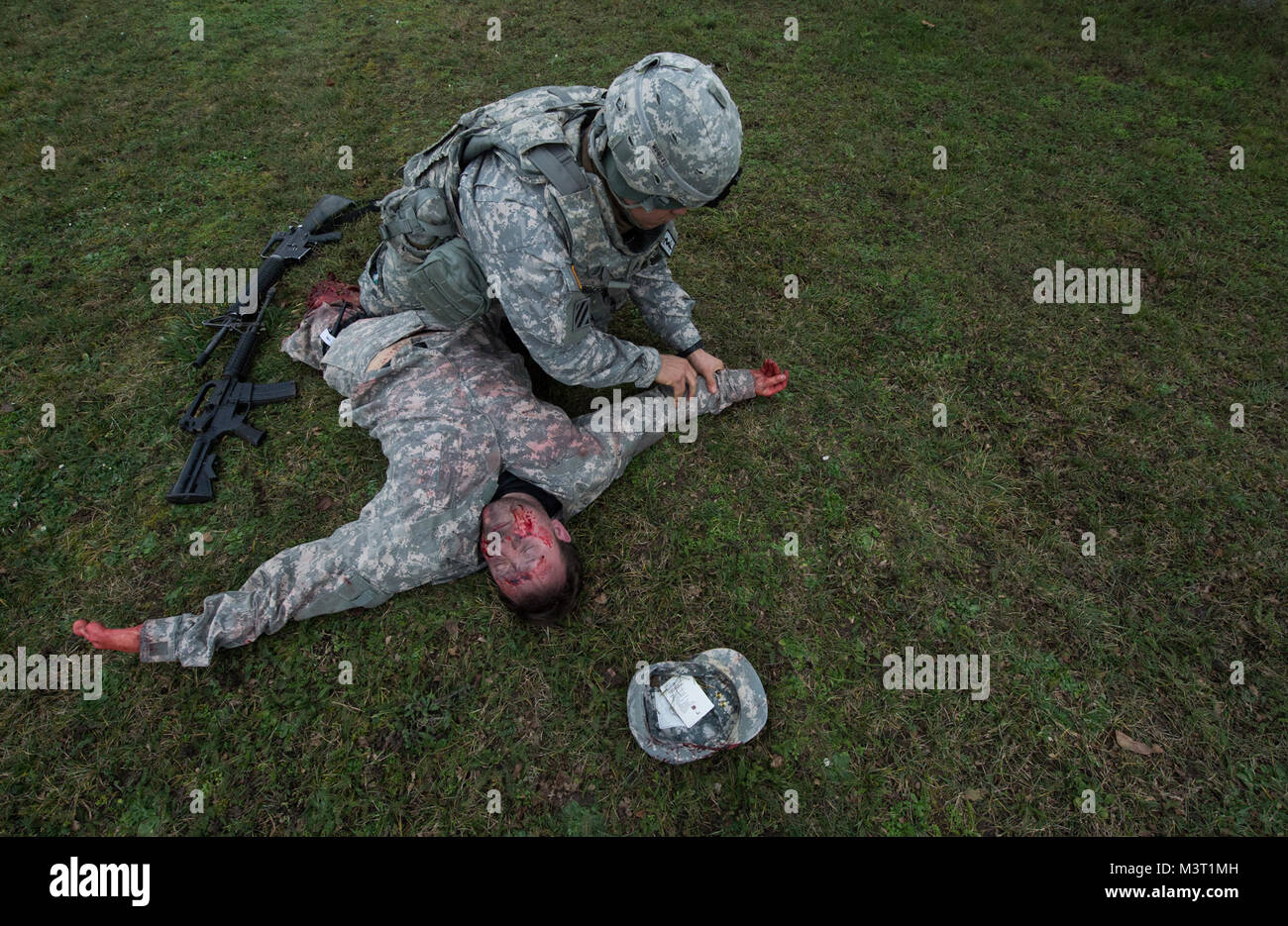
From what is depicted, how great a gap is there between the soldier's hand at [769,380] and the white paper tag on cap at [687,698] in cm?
194

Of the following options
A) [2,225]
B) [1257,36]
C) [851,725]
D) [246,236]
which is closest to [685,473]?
[851,725]

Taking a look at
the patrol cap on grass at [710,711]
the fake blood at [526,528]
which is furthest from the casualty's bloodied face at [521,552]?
the patrol cap on grass at [710,711]

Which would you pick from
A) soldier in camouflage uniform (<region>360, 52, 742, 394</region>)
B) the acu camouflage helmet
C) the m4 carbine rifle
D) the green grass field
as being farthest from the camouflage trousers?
the acu camouflage helmet

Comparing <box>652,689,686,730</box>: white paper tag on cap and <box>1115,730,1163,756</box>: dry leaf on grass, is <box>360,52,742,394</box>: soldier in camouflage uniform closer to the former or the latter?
<box>652,689,686,730</box>: white paper tag on cap

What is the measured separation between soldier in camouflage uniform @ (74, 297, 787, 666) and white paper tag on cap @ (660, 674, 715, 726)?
0.75 m

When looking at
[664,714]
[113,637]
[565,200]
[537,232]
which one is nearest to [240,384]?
[113,637]

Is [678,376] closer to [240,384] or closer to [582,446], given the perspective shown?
[582,446]

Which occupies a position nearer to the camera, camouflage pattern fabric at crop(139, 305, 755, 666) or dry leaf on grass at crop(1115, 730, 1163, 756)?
dry leaf on grass at crop(1115, 730, 1163, 756)

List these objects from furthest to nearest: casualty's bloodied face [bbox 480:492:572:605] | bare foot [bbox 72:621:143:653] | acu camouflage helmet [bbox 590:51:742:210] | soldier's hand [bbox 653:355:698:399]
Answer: soldier's hand [bbox 653:355:698:399], bare foot [bbox 72:621:143:653], casualty's bloodied face [bbox 480:492:572:605], acu camouflage helmet [bbox 590:51:742:210]

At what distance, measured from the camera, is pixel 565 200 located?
114 inches

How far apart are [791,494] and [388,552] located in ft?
7.63

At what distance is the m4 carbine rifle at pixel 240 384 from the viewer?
12.4ft

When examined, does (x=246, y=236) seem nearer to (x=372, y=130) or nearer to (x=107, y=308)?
(x=107, y=308)

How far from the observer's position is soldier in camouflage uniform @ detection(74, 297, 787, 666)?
3.08 metres
